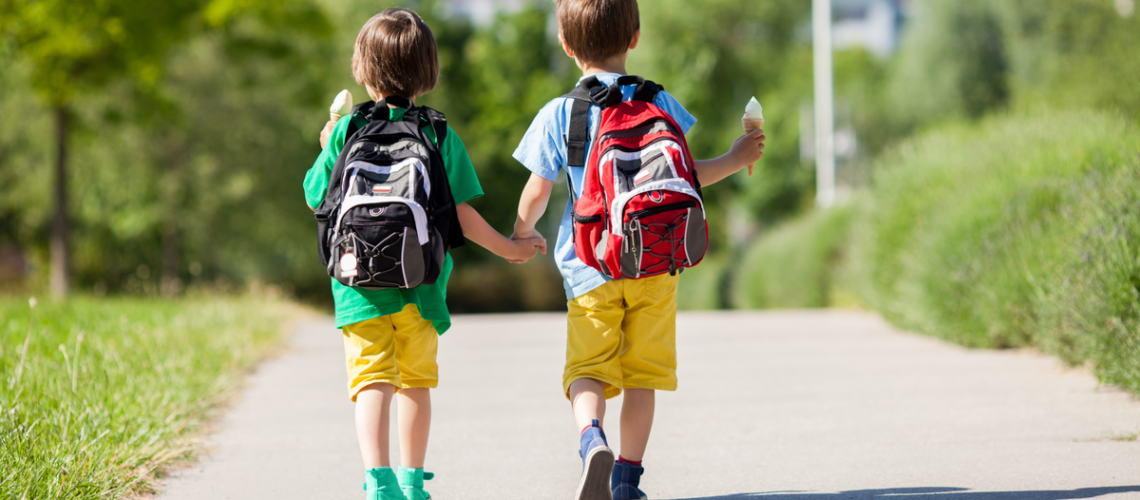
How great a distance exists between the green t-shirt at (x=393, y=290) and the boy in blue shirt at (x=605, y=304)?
0.62ft

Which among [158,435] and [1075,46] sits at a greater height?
[1075,46]

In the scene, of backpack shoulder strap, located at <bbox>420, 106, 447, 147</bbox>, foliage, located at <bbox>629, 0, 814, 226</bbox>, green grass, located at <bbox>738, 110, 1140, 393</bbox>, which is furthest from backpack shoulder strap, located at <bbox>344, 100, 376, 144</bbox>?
foliage, located at <bbox>629, 0, 814, 226</bbox>

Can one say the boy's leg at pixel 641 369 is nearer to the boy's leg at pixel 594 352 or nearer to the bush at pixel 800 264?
the boy's leg at pixel 594 352

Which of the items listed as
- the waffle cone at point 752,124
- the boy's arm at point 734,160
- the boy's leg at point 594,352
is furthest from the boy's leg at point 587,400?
the waffle cone at point 752,124

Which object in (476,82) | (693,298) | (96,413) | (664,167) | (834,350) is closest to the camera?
(664,167)

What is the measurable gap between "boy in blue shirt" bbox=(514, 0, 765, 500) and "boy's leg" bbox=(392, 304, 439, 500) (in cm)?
44

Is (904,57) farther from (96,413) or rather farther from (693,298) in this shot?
(96,413)

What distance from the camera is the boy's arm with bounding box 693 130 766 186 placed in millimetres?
3520

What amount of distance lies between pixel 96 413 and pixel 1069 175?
6.04m

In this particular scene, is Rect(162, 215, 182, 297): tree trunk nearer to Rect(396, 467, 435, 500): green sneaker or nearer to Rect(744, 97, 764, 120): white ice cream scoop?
Rect(396, 467, 435, 500): green sneaker

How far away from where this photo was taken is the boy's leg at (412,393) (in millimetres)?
3285

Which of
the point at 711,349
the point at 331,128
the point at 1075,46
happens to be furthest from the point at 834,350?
the point at 1075,46

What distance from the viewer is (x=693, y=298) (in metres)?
27.9

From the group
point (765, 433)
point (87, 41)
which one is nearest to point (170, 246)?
point (87, 41)
